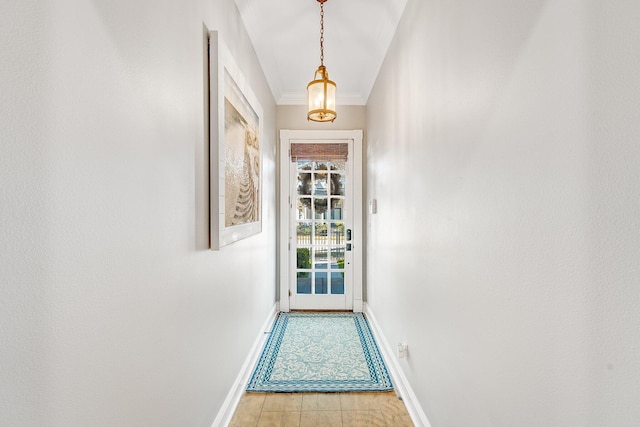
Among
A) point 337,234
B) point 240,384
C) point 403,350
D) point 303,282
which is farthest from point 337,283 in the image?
point 240,384

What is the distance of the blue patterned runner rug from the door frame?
15.3 inches

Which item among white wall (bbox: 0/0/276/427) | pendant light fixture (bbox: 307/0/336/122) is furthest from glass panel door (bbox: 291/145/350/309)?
white wall (bbox: 0/0/276/427)

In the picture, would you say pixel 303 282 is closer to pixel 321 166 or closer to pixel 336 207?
pixel 336 207

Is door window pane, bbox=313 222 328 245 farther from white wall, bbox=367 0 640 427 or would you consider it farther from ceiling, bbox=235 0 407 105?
white wall, bbox=367 0 640 427

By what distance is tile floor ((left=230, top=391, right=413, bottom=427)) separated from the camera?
198 cm

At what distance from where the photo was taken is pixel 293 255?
13.3 ft

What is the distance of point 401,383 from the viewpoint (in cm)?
223

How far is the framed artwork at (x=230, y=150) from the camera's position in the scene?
64.6 inches

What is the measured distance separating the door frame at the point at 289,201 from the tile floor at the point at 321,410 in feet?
5.79

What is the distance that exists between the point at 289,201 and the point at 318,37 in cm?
182

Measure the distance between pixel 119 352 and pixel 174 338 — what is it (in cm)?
35

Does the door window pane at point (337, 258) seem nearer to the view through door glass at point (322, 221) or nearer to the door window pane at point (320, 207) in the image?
the view through door glass at point (322, 221)

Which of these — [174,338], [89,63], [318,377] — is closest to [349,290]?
[318,377]

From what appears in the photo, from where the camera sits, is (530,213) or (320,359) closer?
(530,213)
